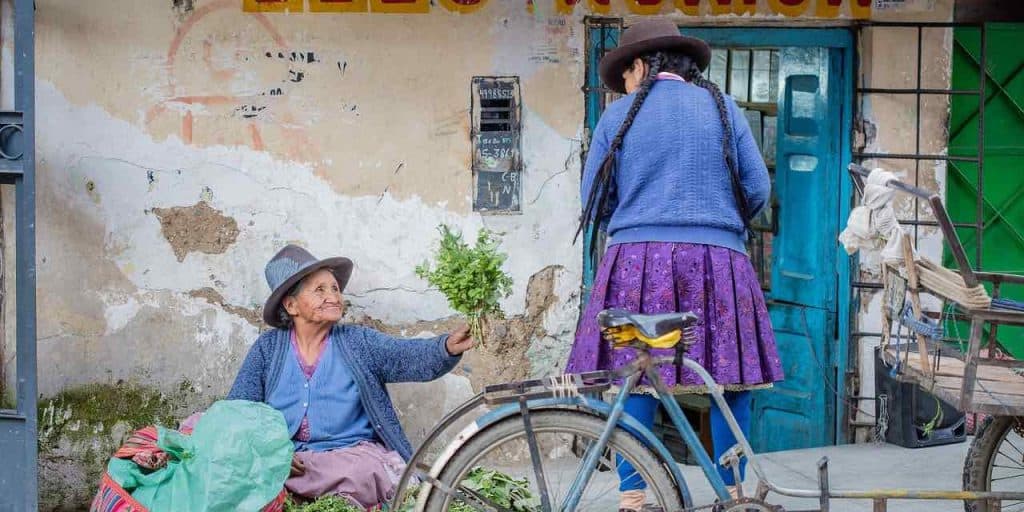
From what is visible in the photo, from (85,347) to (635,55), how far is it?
3061 mm

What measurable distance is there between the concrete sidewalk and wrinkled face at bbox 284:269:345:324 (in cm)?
104

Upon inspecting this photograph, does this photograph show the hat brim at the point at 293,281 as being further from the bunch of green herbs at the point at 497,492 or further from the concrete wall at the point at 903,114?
the concrete wall at the point at 903,114

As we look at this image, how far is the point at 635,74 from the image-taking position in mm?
4547

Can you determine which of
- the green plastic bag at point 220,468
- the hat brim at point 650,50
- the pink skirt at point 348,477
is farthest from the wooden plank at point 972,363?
the green plastic bag at point 220,468

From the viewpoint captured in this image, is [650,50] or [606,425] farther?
[650,50]

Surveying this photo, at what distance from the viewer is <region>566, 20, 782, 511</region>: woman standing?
4336 millimetres

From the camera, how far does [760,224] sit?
6.66 meters

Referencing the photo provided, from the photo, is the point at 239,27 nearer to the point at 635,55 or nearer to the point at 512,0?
the point at 512,0

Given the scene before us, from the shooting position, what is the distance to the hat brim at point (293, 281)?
16.2 feet

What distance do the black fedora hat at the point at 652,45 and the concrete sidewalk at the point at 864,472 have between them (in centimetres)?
154

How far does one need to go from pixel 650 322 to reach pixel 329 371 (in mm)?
1585

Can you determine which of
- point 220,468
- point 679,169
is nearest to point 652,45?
point 679,169

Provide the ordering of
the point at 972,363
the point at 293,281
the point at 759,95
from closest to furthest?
the point at 972,363
the point at 293,281
the point at 759,95

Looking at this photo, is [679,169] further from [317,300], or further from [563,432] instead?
[317,300]
